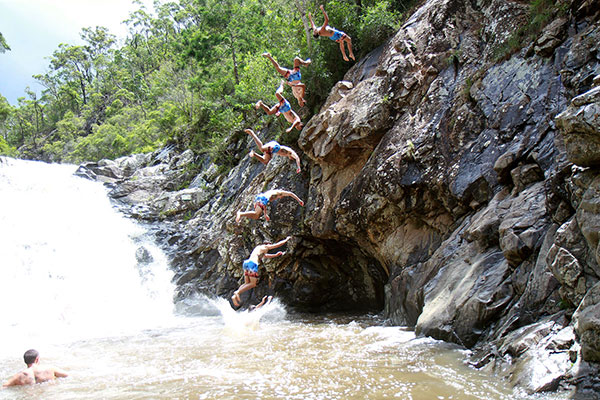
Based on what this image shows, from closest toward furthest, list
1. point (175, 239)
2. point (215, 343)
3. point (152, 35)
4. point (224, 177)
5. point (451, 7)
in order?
point (215, 343) → point (451, 7) → point (175, 239) → point (224, 177) → point (152, 35)

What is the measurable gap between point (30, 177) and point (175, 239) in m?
12.5

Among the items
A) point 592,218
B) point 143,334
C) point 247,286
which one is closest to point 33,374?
point 143,334

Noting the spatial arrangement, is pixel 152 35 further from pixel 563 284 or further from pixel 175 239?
pixel 563 284

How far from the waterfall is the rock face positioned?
1.87 metres

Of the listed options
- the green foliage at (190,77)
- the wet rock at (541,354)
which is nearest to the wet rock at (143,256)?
the green foliage at (190,77)

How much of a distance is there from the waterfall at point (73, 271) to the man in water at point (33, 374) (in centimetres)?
480

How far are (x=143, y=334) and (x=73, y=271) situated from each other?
27.0ft

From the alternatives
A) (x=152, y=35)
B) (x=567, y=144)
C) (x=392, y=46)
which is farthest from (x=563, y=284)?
(x=152, y=35)

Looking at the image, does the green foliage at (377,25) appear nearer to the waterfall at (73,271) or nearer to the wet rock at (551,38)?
the wet rock at (551,38)

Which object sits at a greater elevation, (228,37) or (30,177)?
(228,37)

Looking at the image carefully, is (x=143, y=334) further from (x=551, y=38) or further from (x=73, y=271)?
(x=551, y=38)

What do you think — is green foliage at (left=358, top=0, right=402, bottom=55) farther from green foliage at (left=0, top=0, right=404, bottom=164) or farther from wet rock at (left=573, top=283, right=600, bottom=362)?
wet rock at (left=573, top=283, right=600, bottom=362)

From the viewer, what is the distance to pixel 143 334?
1257 cm

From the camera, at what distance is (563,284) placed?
5.68 m
